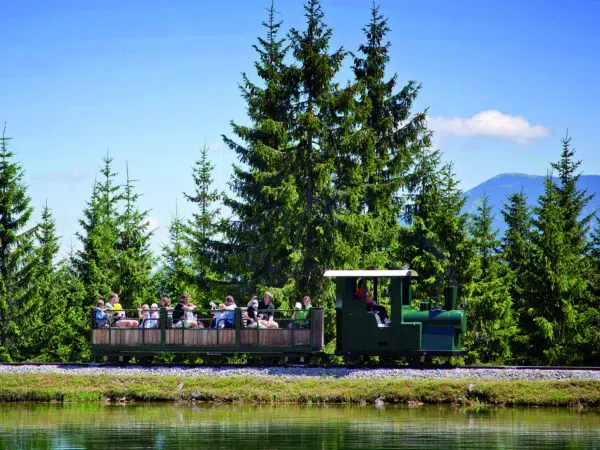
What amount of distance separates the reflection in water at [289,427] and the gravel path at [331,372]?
234 cm

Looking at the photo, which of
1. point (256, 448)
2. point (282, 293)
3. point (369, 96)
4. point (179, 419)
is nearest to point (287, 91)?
point (369, 96)

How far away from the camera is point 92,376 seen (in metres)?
23.5

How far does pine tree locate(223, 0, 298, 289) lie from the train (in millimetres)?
8074

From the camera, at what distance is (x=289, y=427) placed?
1669 centimetres

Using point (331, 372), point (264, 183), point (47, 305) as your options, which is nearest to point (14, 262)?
point (47, 305)

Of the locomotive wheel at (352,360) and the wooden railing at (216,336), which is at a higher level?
the wooden railing at (216,336)

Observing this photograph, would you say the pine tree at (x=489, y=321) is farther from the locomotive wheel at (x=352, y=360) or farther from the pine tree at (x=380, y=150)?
the locomotive wheel at (x=352, y=360)

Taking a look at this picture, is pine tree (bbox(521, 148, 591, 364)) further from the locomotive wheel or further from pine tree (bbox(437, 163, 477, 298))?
the locomotive wheel

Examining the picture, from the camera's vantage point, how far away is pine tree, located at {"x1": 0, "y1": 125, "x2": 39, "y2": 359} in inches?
1572

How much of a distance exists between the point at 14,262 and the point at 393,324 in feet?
71.4

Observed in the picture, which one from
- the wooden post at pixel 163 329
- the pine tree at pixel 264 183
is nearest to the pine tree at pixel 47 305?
the pine tree at pixel 264 183

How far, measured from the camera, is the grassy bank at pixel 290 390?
2072cm

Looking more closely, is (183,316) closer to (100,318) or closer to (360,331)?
(100,318)

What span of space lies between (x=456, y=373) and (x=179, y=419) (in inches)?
298
